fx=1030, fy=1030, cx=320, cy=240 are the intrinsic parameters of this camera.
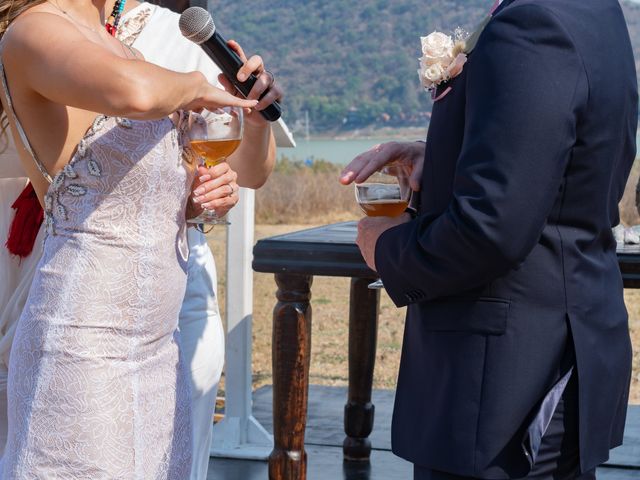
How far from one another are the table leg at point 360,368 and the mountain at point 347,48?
6456 centimetres

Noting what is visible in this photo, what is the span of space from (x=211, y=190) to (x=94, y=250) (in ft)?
1.05

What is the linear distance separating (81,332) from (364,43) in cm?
8687

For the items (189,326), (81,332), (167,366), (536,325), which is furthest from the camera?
(189,326)

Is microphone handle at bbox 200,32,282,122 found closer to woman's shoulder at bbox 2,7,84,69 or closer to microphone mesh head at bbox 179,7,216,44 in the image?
microphone mesh head at bbox 179,7,216,44

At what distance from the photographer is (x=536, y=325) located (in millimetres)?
1860

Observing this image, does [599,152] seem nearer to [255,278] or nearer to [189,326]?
[189,326]

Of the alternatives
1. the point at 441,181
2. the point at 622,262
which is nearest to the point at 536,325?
the point at 441,181

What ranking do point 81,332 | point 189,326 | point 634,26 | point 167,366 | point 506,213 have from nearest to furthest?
point 506,213, point 81,332, point 167,366, point 189,326, point 634,26

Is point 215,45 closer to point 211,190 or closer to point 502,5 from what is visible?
point 211,190

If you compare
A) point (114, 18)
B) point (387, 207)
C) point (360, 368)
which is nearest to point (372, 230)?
point (387, 207)

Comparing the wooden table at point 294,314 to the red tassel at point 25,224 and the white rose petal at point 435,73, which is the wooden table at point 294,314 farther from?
the white rose petal at point 435,73

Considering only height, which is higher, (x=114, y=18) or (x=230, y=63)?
(x=114, y=18)

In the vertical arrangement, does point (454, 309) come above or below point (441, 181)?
below

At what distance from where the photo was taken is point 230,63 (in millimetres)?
2316
